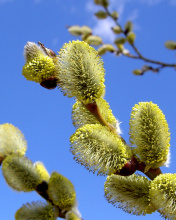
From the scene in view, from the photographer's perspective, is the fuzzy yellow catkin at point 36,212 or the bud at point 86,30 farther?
the fuzzy yellow catkin at point 36,212

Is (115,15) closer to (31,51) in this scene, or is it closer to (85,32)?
(85,32)

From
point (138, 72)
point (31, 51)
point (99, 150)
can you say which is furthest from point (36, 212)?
point (138, 72)

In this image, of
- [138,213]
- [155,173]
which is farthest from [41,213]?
[155,173]

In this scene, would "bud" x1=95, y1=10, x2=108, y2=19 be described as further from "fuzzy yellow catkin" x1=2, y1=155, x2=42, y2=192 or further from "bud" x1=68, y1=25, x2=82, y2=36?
"fuzzy yellow catkin" x1=2, y1=155, x2=42, y2=192

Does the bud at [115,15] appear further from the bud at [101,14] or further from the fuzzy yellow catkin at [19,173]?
→ the fuzzy yellow catkin at [19,173]

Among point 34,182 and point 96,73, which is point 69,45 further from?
point 34,182

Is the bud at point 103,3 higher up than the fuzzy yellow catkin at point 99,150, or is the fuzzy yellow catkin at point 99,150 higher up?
the fuzzy yellow catkin at point 99,150

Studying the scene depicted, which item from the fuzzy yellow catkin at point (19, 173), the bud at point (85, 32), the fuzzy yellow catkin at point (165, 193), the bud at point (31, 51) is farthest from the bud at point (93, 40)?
the fuzzy yellow catkin at point (19, 173)
